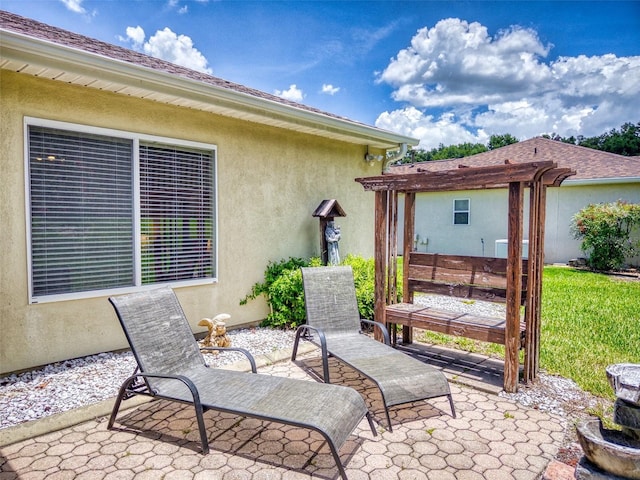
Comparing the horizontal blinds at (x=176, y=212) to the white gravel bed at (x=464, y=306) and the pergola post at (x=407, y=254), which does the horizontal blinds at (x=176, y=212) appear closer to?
the pergola post at (x=407, y=254)

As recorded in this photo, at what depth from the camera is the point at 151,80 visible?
466 cm

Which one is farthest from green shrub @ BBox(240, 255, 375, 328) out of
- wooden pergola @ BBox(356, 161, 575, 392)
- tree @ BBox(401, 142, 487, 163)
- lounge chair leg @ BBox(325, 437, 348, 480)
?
tree @ BBox(401, 142, 487, 163)

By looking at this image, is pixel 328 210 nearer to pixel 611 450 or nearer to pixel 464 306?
pixel 464 306

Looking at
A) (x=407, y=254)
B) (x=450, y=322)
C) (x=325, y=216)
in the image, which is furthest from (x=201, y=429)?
(x=325, y=216)

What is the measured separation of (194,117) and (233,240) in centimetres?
192

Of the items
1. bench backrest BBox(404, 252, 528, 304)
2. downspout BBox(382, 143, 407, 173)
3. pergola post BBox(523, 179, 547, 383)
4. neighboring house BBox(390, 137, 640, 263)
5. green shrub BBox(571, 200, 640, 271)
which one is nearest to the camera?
pergola post BBox(523, 179, 547, 383)

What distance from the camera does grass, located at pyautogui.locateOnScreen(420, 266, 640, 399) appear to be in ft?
15.6

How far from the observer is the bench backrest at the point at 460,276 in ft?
16.0

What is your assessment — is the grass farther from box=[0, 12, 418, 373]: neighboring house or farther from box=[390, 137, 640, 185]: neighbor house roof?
box=[390, 137, 640, 185]: neighbor house roof

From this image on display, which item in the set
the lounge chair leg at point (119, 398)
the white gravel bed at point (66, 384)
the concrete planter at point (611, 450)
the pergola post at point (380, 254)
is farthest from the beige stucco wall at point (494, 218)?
the lounge chair leg at point (119, 398)

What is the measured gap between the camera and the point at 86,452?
3.08 meters

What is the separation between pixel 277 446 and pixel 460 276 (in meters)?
3.13

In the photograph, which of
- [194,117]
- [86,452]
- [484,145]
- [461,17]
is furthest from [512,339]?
[484,145]

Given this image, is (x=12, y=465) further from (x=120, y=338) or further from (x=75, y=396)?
(x=120, y=338)
